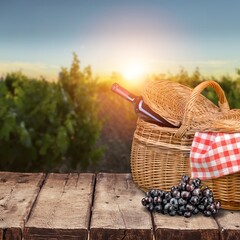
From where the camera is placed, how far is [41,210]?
2.72 meters

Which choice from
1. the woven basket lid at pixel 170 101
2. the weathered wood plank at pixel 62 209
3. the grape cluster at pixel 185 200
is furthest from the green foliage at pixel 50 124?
the grape cluster at pixel 185 200

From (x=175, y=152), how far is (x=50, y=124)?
3.02 metres

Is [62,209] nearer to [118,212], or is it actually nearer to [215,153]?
[118,212]

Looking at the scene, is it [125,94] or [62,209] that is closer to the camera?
[62,209]

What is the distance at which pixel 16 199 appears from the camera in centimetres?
291

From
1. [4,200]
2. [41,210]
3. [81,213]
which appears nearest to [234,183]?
[81,213]

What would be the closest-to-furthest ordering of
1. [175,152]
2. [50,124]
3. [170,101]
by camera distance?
1. [175,152]
2. [170,101]
3. [50,124]

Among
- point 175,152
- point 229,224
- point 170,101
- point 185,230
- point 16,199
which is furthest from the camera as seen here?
point 170,101

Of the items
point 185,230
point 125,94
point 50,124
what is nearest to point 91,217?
point 185,230

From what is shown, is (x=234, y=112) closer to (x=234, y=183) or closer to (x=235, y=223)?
(x=234, y=183)

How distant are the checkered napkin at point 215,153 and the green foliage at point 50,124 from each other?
284 centimetres

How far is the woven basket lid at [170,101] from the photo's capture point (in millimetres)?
2865

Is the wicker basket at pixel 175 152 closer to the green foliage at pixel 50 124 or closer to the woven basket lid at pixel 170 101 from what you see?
the woven basket lid at pixel 170 101

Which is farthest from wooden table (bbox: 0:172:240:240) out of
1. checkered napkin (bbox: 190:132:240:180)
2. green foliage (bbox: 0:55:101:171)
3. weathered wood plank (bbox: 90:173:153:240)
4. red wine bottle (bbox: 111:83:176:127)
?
green foliage (bbox: 0:55:101:171)
